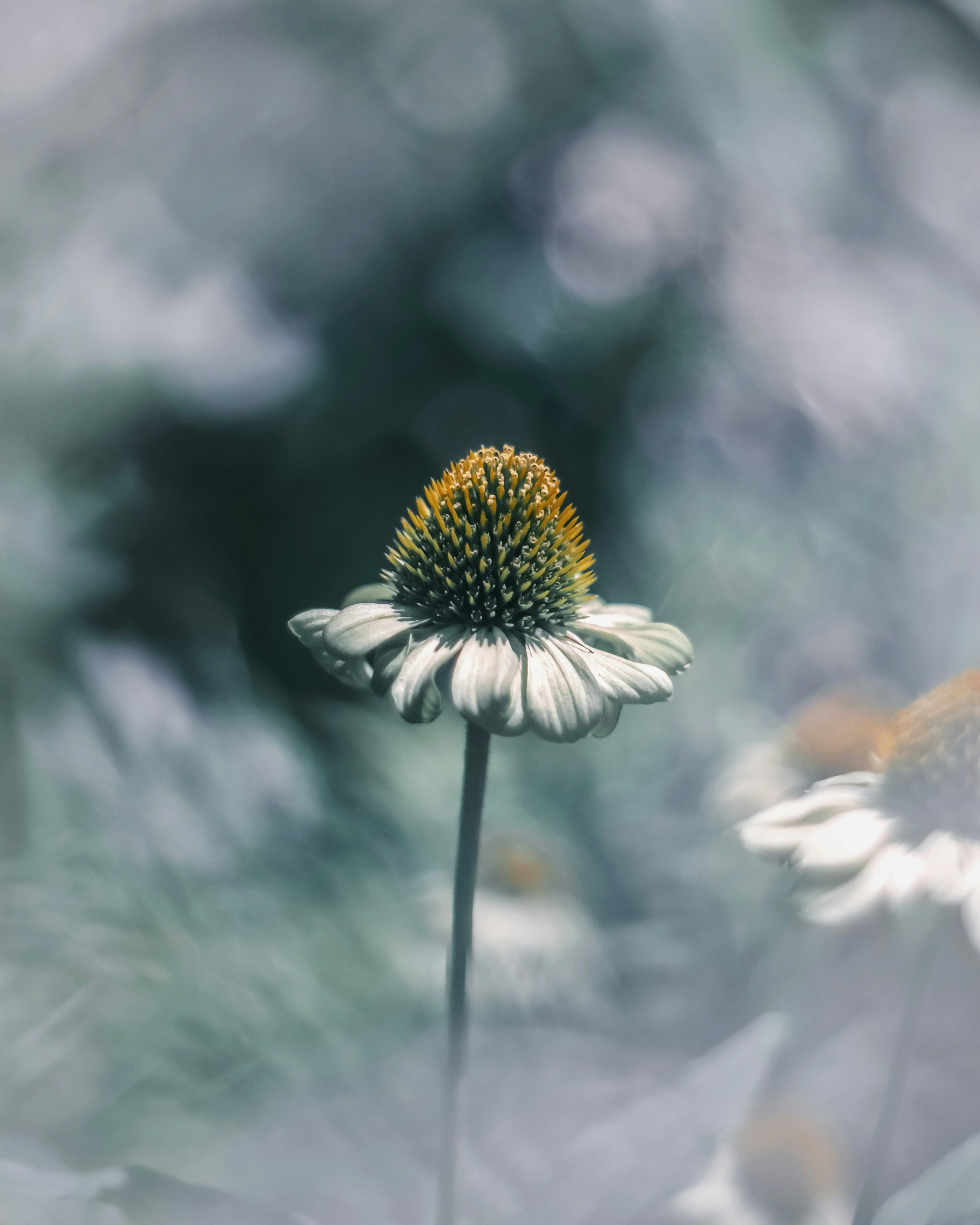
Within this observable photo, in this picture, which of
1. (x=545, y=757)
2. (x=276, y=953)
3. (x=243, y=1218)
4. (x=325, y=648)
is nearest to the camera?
(x=325, y=648)

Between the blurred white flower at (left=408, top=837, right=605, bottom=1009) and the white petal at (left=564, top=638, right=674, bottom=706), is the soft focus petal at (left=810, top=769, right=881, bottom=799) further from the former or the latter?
the blurred white flower at (left=408, top=837, right=605, bottom=1009)

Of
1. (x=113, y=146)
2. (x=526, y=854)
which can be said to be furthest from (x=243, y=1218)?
(x=113, y=146)

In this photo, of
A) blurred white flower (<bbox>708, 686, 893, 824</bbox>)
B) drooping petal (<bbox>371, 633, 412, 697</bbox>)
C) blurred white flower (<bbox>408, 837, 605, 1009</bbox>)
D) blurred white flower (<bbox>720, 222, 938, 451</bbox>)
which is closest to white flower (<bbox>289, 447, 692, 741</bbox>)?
drooping petal (<bbox>371, 633, 412, 697</bbox>)

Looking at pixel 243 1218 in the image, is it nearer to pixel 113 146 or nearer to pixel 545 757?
pixel 545 757

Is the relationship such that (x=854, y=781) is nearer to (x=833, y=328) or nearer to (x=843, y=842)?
(x=843, y=842)

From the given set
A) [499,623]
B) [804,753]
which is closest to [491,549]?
[499,623]

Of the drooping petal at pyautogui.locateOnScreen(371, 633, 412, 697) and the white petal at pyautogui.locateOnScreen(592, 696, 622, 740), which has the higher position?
the drooping petal at pyautogui.locateOnScreen(371, 633, 412, 697)
